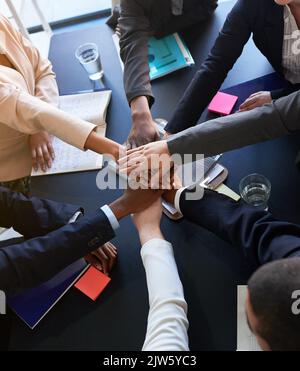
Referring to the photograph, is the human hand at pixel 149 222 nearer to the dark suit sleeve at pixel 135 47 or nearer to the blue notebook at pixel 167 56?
the dark suit sleeve at pixel 135 47

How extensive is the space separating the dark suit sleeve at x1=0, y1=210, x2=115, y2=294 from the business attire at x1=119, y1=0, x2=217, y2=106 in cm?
47

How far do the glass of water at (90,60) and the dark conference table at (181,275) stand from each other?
25 cm

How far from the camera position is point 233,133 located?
100 cm

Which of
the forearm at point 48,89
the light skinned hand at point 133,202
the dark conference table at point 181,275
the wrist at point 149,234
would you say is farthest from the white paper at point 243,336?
the forearm at point 48,89

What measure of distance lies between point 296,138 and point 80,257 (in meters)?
0.68

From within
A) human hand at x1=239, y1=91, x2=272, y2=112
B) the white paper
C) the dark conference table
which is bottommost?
the white paper

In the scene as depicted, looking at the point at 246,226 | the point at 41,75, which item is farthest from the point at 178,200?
the point at 41,75

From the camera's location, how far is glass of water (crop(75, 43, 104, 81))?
129cm

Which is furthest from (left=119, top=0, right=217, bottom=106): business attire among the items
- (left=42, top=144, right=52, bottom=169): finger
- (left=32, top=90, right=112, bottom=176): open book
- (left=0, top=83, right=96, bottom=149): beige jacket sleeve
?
(left=42, top=144, right=52, bottom=169): finger

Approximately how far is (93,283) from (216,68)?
28.9 inches

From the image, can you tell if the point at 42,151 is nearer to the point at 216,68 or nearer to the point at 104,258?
the point at 104,258

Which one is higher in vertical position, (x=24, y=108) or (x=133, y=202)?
(x=24, y=108)

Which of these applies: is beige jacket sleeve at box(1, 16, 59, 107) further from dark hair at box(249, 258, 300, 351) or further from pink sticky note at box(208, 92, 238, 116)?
dark hair at box(249, 258, 300, 351)
